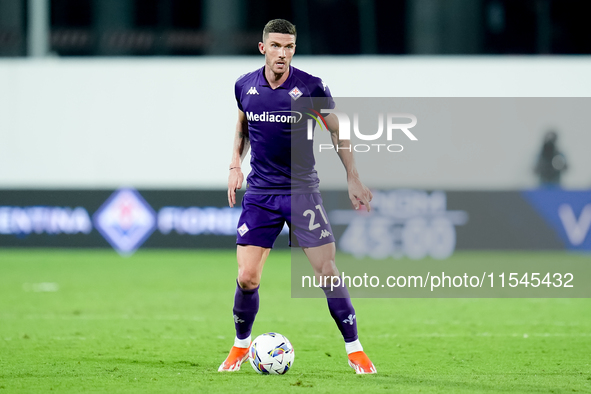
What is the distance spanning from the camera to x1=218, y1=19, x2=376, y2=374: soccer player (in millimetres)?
5367

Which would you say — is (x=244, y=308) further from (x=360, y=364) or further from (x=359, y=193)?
(x=359, y=193)

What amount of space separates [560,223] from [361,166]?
3563 mm

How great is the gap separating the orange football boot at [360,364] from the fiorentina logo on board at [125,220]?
9460 mm

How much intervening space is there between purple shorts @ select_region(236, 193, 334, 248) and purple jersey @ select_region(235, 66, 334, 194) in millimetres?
71

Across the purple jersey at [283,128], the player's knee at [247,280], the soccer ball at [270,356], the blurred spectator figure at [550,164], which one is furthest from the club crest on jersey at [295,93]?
the blurred spectator figure at [550,164]

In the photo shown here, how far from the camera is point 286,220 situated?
5418 millimetres

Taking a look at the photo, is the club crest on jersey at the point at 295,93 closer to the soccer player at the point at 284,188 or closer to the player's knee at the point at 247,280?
the soccer player at the point at 284,188

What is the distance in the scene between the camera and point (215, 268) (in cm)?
1277

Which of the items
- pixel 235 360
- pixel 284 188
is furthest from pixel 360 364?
pixel 284 188

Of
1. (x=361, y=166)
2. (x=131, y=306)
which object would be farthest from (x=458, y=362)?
(x=361, y=166)

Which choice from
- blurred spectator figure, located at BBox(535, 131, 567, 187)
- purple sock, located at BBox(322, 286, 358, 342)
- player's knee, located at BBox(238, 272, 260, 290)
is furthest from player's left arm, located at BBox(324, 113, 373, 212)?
blurred spectator figure, located at BBox(535, 131, 567, 187)

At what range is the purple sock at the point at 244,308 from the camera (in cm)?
550

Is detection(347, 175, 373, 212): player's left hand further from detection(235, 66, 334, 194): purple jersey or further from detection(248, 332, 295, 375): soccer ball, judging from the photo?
detection(248, 332, 295, 375): soccer ball

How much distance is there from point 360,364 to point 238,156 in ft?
5.29
